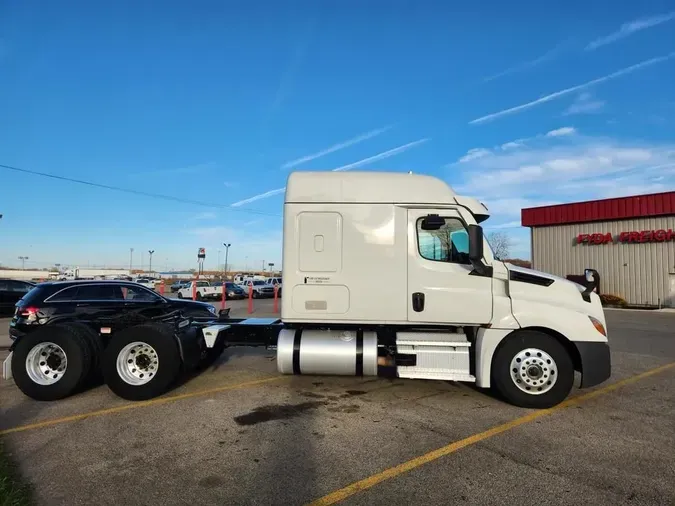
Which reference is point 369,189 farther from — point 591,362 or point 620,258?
point 620,258

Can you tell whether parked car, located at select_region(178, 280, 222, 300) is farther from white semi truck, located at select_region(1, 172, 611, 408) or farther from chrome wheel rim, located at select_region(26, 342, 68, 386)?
white semi truck, located at select_region(1, 172, 611, 408)

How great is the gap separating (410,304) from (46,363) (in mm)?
5047

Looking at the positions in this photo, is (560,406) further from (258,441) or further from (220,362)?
(220,362)

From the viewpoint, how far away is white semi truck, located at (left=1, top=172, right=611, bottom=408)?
5.90 metres

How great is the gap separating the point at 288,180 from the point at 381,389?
10.9 ft

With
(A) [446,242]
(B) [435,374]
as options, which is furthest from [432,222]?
(B) [435,374]

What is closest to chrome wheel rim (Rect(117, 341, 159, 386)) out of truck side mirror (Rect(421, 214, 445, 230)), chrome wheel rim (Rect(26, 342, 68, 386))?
chrome wheel rim (Rect(26, 342, 68, 386))

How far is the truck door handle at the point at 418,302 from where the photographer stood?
6.12m

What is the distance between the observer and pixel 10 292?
743 inches

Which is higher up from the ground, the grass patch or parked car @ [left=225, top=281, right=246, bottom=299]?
parked car @ [left=225, top=281, right=246, bottom=299]

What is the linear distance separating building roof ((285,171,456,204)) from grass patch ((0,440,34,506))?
4.06 m

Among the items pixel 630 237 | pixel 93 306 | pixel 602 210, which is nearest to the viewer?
pixel 93 306

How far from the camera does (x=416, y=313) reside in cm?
614

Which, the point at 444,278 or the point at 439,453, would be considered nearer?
the point at 439,453
